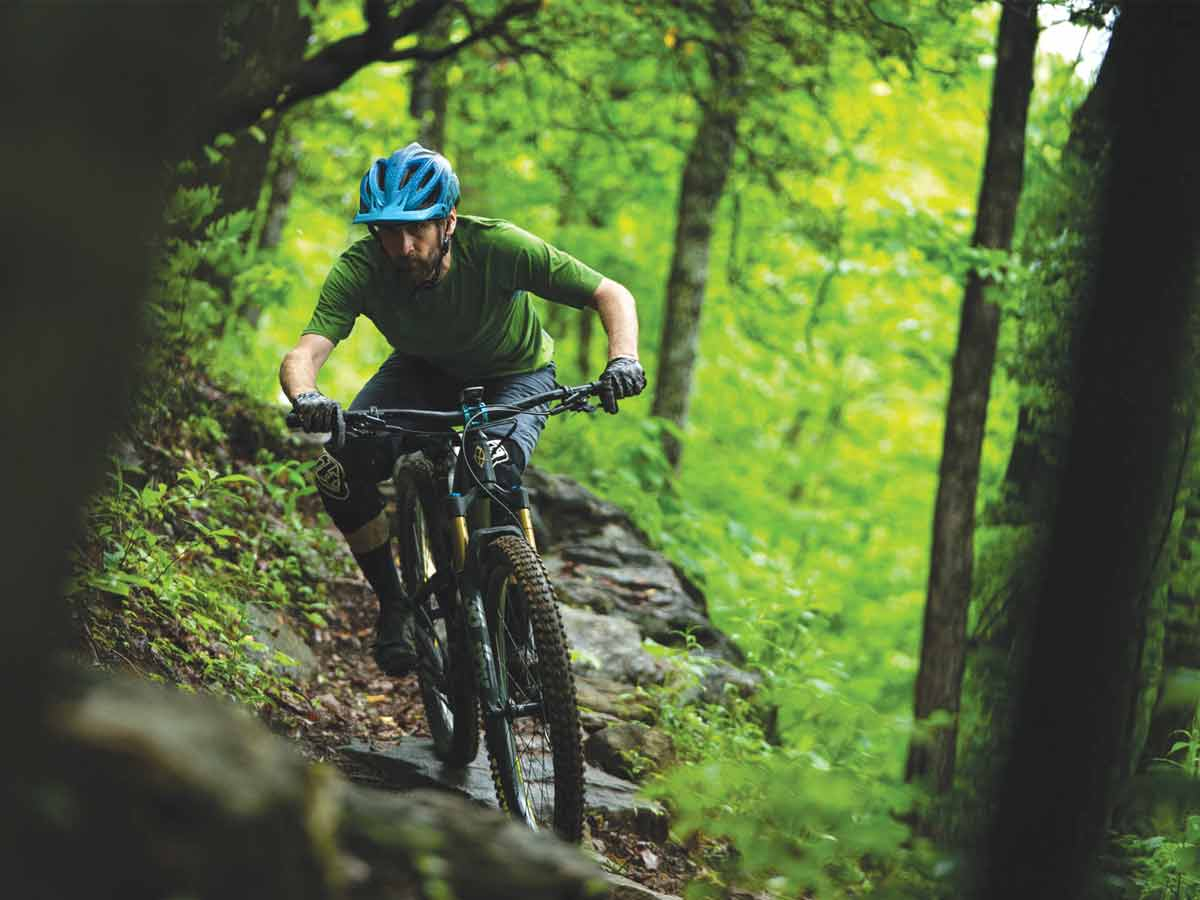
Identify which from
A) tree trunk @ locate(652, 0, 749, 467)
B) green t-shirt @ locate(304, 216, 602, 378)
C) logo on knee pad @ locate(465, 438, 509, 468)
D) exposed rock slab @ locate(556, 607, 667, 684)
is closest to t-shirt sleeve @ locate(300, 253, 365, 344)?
green t-shirt @ locate(304, 216, 602, 378)

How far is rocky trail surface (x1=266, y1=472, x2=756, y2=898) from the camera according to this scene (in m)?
4.75

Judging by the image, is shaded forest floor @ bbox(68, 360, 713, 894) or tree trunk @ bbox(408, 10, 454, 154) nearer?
shaded forest floor @ bbox(68, 360, 713, 894)

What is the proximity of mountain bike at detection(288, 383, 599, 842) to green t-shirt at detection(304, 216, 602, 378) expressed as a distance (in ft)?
1.44

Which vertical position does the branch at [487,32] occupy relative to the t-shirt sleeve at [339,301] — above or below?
above

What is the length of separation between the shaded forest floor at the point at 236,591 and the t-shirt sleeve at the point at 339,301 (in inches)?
43.3

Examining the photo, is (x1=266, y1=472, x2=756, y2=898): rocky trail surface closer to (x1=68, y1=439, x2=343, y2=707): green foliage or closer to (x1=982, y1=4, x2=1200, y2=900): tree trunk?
(x1=68, y1=439, x2=343, y2=707): green foliage

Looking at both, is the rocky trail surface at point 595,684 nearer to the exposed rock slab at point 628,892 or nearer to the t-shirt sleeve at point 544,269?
the exposed rock slab at point 628,892

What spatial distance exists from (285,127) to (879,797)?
950 centimetres

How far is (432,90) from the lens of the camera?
11.6 metres

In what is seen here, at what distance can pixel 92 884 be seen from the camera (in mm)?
1423

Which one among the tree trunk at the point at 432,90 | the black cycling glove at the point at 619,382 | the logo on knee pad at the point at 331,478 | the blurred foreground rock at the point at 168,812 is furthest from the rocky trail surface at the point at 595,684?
the tree trunk at the point at 432,90

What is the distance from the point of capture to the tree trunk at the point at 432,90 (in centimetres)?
986

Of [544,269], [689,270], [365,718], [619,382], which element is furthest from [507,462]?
[689,270]

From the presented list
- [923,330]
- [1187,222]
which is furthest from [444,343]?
[923,330]
